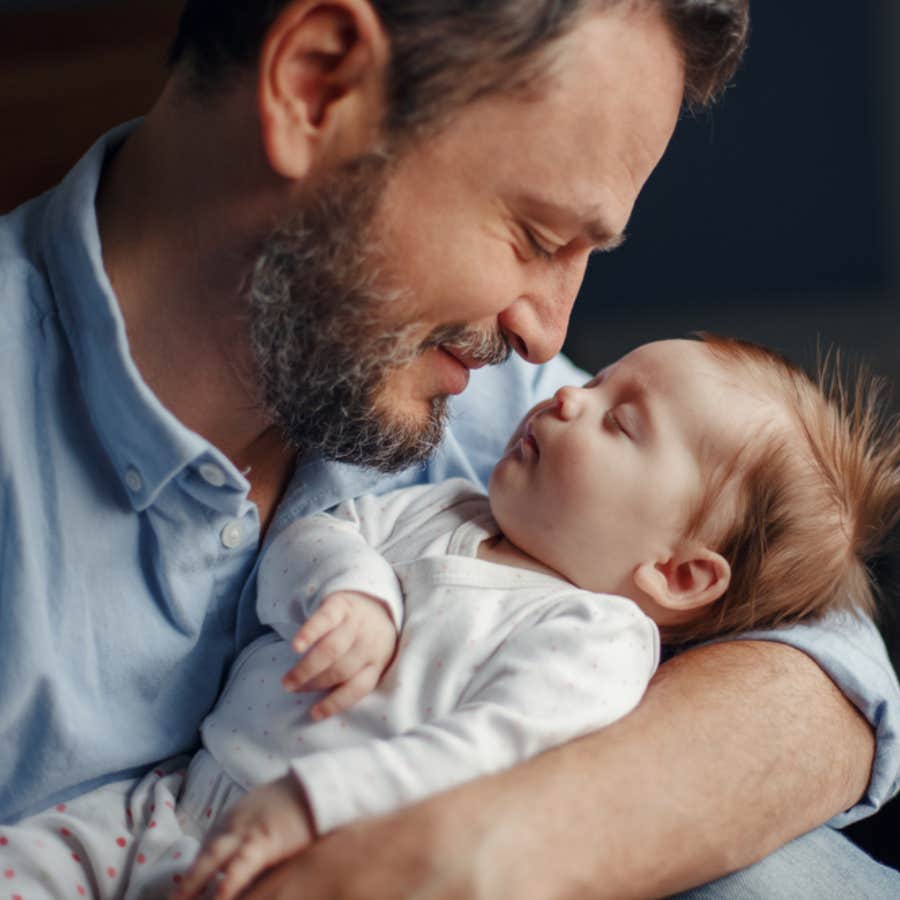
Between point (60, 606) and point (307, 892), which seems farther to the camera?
point (60, 606)

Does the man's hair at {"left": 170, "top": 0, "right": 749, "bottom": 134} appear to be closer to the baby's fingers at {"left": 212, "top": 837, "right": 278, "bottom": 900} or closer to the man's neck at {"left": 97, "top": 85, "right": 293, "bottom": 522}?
the man's neck at {"left": 97, "top": 85, "right": 293, "bottom": 522}

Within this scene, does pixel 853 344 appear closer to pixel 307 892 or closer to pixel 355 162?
pixel 355 162

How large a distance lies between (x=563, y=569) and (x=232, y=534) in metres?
0.38

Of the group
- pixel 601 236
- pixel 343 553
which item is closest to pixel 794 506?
pixel 601 236

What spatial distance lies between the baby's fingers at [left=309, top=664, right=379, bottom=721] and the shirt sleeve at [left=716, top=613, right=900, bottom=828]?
1.54ft

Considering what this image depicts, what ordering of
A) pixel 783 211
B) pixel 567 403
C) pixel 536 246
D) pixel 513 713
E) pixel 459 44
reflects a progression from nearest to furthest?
1. pixel 513 713
2. pixel 459 44
3. pixel 536 246
4. pixel 567 403
5. pixel 783 211

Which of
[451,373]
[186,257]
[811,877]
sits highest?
[186,257]

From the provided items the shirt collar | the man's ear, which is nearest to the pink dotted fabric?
the shirt collar

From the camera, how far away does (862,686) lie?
145 centimetres

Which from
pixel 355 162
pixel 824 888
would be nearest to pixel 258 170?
pixel 355 162

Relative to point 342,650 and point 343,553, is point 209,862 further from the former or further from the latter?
point 343,553

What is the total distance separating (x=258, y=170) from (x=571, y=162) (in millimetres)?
330

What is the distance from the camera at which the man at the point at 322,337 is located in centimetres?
126

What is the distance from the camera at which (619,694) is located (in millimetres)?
1244
